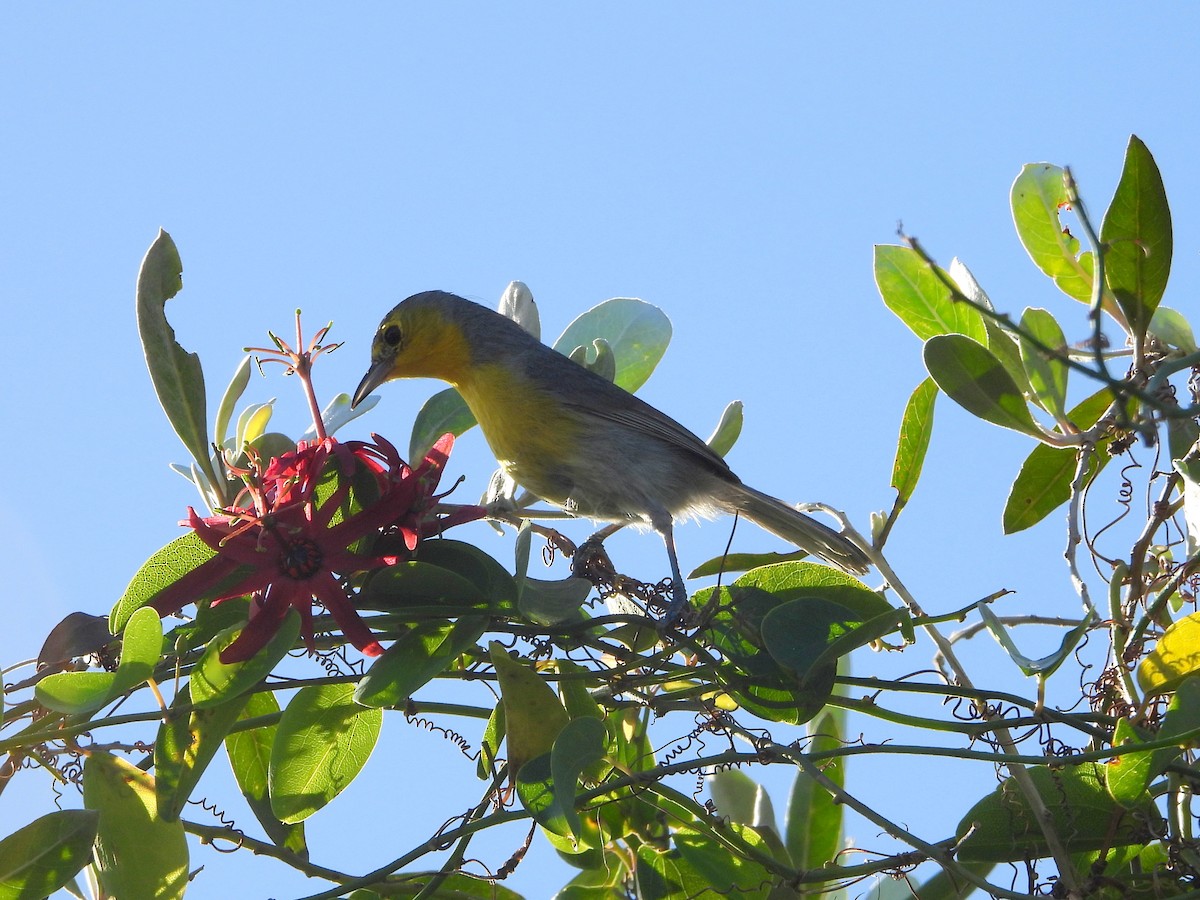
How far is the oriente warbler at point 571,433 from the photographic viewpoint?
184 inches

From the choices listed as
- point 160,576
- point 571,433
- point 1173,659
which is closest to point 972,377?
point 1173,659

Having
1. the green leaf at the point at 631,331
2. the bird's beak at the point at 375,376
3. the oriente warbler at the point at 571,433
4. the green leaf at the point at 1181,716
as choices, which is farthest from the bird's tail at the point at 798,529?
the green leaf at the point at 1181,716

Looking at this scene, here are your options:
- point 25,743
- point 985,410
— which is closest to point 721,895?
point 985,410

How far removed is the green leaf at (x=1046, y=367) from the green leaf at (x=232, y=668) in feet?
5.90

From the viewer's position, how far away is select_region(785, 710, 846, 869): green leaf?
3.06 meters

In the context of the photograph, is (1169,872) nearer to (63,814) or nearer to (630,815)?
(630,815)

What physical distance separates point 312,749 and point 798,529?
8.65 ft

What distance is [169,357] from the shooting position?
2.56m

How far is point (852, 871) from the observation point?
8.01 feet

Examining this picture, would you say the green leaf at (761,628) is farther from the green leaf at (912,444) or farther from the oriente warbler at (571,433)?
the oriente warbler at (571,433)

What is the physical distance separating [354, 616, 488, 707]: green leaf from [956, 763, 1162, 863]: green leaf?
1078 millimetres

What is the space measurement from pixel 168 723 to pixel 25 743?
0.31 m

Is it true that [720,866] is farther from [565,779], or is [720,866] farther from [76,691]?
[76,691]

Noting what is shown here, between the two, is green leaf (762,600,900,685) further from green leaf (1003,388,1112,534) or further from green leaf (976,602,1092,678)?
green leaf (1003,388,1112,534)
